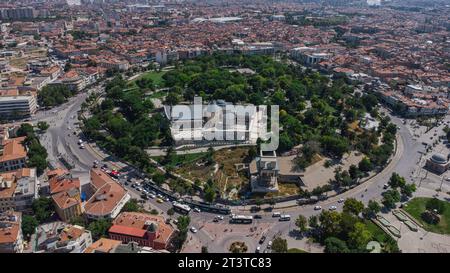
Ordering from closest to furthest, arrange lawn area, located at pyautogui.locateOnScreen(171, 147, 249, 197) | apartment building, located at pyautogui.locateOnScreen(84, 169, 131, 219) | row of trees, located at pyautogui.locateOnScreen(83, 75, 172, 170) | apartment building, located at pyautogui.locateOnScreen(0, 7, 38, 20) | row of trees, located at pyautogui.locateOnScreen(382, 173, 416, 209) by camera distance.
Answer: apartment building, located at pyautogui.locateOnScreen(84, 169, 131, 219) → row of trees, located at pyautogui.locateOnScreen(382, 173, 416, 209) → lawn area, located at pyautogui.locateOnScreen(171, 147, 249, 197) → row of trees, located at pyautogui.locateOnScreen(83, 75, 172, 170) → apartment building, located at pyautogui.locateOnScreen(0, 7, 38, 20)

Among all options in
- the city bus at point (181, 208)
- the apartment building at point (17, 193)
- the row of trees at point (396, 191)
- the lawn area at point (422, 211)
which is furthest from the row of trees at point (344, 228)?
the apartment building at point (17, 193)

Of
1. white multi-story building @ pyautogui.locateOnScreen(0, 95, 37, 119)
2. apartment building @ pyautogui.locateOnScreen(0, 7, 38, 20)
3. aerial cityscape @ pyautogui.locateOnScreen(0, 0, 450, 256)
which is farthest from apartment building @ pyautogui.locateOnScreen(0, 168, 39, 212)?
apartment building @ pyautogui.locateOnScreen(0, 7, 38, 20)

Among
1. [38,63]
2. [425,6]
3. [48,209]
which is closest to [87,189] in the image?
[48,209]

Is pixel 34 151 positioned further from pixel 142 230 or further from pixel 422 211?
pixel 422 211

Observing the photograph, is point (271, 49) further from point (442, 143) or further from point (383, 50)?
point (442, 143)

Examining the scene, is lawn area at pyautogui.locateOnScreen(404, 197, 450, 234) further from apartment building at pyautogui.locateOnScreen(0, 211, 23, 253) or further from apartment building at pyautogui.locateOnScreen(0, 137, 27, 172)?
apartment building at pyautogui.locateOnScreen(0, 137, 27, 172)

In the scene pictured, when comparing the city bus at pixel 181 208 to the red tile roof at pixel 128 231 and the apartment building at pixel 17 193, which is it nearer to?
the red tile roof at pixel 128 231

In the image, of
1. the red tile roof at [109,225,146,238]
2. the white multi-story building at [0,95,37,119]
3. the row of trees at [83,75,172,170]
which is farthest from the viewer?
the white multi-story building at [0,95,37,119]
